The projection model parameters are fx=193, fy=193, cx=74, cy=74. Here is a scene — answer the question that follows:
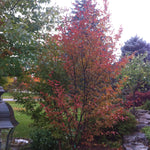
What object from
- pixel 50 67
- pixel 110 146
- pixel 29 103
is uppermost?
pixel 50 67

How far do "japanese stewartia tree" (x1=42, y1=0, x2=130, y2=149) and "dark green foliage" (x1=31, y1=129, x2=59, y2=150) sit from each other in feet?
2.17

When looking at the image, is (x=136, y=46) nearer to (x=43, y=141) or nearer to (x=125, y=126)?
(x=125, y=126)

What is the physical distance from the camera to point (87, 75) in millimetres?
3969

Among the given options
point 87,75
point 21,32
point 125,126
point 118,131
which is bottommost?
point 118,131

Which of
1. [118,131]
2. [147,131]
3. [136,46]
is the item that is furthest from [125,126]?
[136,46]

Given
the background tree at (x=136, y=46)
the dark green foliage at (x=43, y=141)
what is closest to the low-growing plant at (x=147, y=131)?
the dark green foliage at (x=43, y=141)

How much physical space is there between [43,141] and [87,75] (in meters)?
2.03

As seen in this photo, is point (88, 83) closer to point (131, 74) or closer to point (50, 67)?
point (50, 67)

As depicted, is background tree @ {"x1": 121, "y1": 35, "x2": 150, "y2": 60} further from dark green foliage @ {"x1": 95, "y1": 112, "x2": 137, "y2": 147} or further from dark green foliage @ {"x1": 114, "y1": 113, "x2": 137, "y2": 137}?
dark green foliage @ {"x1": 95, "y1": 112, "x2": 137, "y2": 147}

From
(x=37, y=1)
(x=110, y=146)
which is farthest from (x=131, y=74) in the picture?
(x=37, y=1)

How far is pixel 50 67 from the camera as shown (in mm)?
4207

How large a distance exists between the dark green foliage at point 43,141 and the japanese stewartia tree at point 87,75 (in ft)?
2.17

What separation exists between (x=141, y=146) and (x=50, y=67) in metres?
3.40

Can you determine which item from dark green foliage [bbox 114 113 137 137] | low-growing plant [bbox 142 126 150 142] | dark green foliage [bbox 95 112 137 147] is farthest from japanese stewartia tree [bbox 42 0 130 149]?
low-growing plant [bbox 142 126 150 142]
